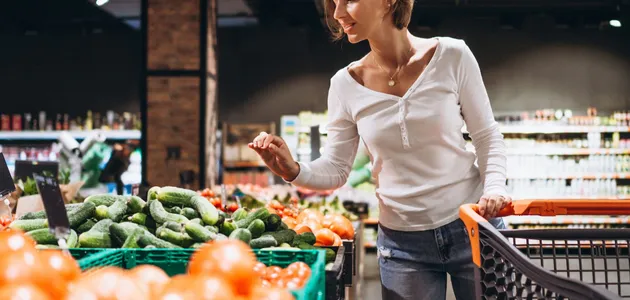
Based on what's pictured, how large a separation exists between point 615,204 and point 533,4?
8394 mm

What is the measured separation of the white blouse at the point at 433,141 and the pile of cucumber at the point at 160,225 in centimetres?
24

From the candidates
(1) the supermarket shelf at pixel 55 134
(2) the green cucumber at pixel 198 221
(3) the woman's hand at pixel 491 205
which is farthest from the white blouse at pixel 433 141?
(1) the supermarket shelf at pixel 55 134

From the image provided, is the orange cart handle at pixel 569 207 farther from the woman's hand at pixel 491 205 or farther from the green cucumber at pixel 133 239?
the green cucumber at pixel 133 239

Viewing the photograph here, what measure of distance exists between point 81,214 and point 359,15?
3.64 feet

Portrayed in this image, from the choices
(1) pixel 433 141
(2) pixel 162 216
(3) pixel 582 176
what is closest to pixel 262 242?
(2) pixel 162 216

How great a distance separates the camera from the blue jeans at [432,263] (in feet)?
6.11

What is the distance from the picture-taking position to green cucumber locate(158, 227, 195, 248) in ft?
6.02

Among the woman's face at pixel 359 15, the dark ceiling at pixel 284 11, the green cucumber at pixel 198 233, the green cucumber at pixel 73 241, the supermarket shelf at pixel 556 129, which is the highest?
the dark ceiling at pixel 284 11

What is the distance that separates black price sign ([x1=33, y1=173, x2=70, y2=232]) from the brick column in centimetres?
516

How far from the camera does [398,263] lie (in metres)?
1.94

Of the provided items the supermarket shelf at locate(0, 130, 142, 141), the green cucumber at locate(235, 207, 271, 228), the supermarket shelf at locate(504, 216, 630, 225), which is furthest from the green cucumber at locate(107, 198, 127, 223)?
the supermarket shelf at locate(0, 130, 142, 141)

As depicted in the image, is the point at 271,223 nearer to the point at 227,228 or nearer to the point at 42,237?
the point at 227,228

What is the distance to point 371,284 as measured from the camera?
21.2 feet

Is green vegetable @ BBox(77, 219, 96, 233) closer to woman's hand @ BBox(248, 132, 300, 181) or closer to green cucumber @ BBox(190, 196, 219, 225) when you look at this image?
green cucumber @ BBox(190, 196, 219, 225)
